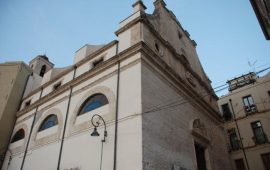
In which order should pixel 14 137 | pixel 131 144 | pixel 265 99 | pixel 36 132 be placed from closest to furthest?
1. pixel 131 144
2. pixel 36 132
3. pixel 14 137
4. pixel 265 99

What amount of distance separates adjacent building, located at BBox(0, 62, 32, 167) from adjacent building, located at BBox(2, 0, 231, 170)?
0.61 metres

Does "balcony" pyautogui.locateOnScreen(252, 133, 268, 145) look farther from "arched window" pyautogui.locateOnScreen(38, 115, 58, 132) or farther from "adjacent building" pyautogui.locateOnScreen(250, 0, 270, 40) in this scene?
"arched window" pyautogui.locateOnScreen(38, 115, 58, 132)

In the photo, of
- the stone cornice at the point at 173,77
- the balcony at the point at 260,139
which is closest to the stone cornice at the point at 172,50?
the stone cornice at the point at 173,77

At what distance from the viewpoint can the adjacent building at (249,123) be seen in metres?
16.4

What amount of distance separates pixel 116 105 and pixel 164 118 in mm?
2113

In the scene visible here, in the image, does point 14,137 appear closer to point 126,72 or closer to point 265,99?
point 126,72

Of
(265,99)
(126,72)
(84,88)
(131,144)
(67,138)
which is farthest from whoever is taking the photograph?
(265,99)

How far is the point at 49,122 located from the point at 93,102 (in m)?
4.02

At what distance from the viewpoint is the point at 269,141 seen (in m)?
16.2

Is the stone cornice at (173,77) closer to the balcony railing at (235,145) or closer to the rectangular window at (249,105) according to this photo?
the balcony railing at (235,145)

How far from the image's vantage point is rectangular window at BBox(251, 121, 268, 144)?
54.7ft

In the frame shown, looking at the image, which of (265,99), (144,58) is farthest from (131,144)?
(265,99)

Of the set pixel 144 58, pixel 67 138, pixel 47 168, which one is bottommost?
pixel 47 168

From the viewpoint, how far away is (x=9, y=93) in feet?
53.9
